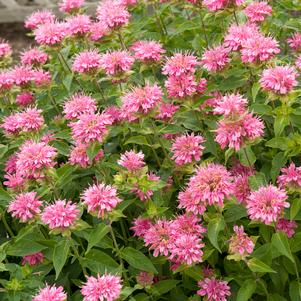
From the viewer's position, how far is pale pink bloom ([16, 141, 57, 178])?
2607mm

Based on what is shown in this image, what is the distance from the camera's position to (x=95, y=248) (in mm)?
2879

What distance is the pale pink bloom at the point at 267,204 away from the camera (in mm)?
2338

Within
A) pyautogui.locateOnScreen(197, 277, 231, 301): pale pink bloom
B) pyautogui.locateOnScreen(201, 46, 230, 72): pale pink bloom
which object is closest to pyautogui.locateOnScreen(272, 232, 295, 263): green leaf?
pyautogui.locateOnScreen(197, 277, 231, 301): pale pink bloom

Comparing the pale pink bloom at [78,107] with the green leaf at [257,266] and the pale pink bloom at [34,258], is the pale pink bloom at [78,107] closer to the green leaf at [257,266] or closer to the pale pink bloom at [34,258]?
the pale pink bloom at [34,258]

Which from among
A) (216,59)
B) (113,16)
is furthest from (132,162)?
(113,16)

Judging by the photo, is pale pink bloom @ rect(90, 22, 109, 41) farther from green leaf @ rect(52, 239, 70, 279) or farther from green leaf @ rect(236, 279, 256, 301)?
green leaf @ rect(236, 279, 256, 301)

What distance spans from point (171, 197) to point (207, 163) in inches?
16.2

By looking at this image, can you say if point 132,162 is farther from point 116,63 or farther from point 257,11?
point 257,11

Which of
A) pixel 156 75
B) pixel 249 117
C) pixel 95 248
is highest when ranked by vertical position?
pixel 249 117

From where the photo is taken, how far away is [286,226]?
104 inches

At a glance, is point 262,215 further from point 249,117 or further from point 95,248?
point 95,248

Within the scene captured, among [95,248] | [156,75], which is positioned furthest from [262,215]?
[156,75]

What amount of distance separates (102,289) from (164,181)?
2.42ft

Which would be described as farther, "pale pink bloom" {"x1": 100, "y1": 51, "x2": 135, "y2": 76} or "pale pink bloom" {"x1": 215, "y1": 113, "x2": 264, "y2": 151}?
"pale pink bloom" {"x1": 100, "y1": 51, "x2": 135, "y2": 76}
